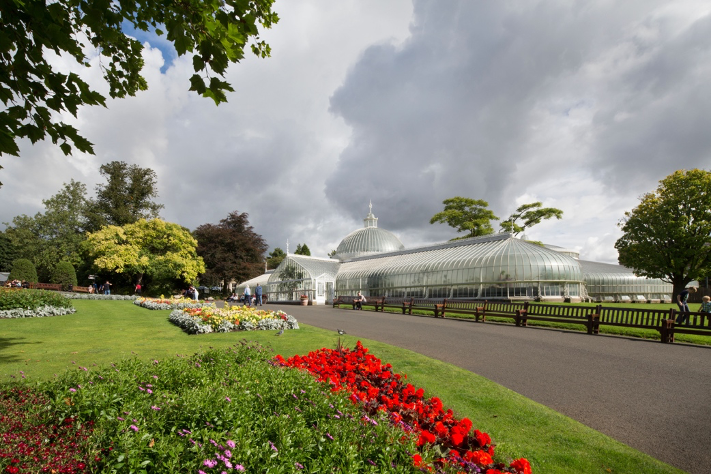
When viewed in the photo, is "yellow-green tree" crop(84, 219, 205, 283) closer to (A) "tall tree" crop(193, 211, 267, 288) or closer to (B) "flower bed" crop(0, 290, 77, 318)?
Result: (A) "tall tree" crop(193, 211, 267, 288)

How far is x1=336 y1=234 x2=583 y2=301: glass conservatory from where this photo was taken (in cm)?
2384

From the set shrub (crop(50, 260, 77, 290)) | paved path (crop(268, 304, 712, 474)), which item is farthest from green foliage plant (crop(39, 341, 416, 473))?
shrub (crop(50, 260, 77, 290))

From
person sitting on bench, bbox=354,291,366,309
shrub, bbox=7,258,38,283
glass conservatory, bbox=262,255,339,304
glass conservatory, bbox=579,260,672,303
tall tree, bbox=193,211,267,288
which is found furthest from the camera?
tall tree, bbox=193,211,267,288

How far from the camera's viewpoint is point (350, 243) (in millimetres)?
54875

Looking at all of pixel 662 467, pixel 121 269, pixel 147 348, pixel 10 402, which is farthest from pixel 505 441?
pixel 121 269

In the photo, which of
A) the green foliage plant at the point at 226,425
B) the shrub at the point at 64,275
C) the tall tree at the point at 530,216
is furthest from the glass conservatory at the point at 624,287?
the shrub at the point at 64,275

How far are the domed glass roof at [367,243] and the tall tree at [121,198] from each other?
2520cm

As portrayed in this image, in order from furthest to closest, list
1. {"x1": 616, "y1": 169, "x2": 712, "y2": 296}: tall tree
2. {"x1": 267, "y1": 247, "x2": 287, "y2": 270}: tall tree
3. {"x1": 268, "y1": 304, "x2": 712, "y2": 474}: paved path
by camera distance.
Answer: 1. {"x1": 267, "y1": 247, "x2": 287, "y2": 270}: tall tree
2. {"x1": 616, "y1": 169, "x2": 712, "y2": 296}: tall tree
3. {"x1": 268, "y1": 304, "x2": 712, "y2": 474}: paved path

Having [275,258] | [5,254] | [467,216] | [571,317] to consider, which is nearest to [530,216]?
[467,216]

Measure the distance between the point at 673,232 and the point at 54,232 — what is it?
6147 cm

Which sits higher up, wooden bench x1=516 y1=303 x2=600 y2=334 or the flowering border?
wooden bench x1=516 y1=303 x2=600 y2=334

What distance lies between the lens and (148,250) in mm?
36688

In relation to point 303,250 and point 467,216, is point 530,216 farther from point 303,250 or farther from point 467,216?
point 303,250

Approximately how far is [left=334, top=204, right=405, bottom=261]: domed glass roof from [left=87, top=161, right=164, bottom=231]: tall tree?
25.2m
